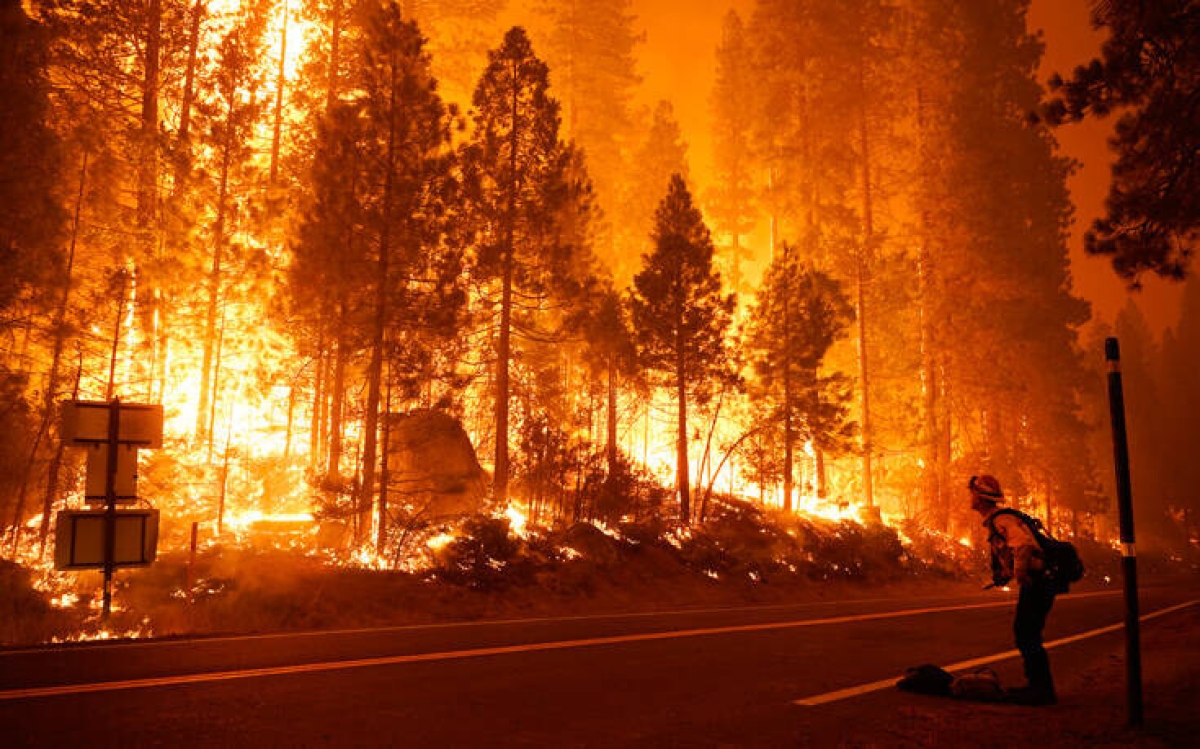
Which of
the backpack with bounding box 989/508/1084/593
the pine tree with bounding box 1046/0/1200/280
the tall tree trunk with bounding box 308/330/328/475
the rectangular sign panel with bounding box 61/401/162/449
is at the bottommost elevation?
the backpack with bounding box 989/508/1084/593

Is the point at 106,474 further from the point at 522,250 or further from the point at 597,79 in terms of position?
the point at 597,79

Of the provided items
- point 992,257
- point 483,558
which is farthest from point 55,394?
point 992,257

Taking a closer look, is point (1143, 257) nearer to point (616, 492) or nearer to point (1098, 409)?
point (616, 492)

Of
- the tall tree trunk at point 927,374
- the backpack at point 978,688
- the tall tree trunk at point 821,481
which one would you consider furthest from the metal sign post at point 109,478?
the tall tree trunk at point 927,374

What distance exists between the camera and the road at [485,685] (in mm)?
4797

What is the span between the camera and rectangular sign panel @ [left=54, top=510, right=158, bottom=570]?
1033cm

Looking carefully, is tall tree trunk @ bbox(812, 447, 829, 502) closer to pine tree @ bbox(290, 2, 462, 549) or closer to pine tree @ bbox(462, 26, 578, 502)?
pine tree @ bbox(462, 26, 578, 502)

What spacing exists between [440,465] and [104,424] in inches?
420

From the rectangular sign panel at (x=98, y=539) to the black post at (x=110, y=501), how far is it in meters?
0.06

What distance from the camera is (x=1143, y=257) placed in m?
11.0

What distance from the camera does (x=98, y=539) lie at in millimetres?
10711

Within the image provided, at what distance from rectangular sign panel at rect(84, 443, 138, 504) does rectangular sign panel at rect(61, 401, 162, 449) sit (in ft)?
0.57

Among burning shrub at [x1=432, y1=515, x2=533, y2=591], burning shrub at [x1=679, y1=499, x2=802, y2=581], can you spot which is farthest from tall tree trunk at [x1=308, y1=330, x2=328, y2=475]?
burning shrub at [x1=679, y1=499, x2=802, y2=581]

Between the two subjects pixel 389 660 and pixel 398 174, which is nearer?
pixel 389 660
